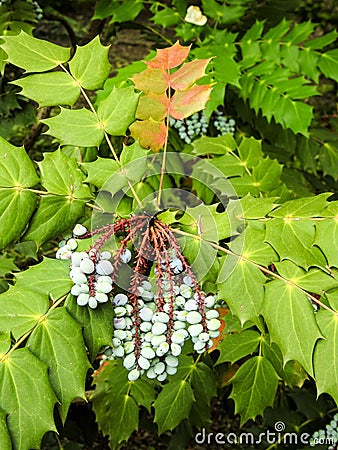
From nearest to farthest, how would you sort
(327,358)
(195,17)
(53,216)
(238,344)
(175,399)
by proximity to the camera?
(327,358), (53,216), (238,344), (175,399), (195,17)

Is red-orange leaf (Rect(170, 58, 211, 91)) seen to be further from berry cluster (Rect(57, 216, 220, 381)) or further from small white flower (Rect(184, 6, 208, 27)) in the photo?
small white flower (Rect(184, 6, 208, 27))

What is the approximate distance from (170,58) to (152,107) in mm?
113

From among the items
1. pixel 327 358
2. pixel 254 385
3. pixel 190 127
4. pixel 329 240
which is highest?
pixel 329 240

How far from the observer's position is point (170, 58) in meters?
1.14

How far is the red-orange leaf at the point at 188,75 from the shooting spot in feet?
3.59

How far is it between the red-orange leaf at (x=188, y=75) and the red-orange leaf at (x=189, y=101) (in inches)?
0.5

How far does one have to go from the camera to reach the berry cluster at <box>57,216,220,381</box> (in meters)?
0.86

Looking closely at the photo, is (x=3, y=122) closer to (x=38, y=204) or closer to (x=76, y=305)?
(x=38, y=204)

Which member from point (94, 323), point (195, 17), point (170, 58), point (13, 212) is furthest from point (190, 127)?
point (94, 323)

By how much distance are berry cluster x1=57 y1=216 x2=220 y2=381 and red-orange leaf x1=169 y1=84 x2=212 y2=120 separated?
0.25m

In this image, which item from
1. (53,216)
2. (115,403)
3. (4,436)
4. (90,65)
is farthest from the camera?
(115,403)

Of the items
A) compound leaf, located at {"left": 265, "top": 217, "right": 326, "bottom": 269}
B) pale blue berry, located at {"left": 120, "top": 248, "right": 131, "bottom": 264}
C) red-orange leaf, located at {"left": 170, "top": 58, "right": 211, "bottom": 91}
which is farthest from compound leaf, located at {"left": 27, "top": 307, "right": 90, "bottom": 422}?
red-orange leaf, located at {"left": 170, "top": 58, "right": 211, "bottom": 91}

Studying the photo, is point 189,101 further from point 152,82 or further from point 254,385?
point 254,385

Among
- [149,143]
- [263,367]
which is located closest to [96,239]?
[149,143]
